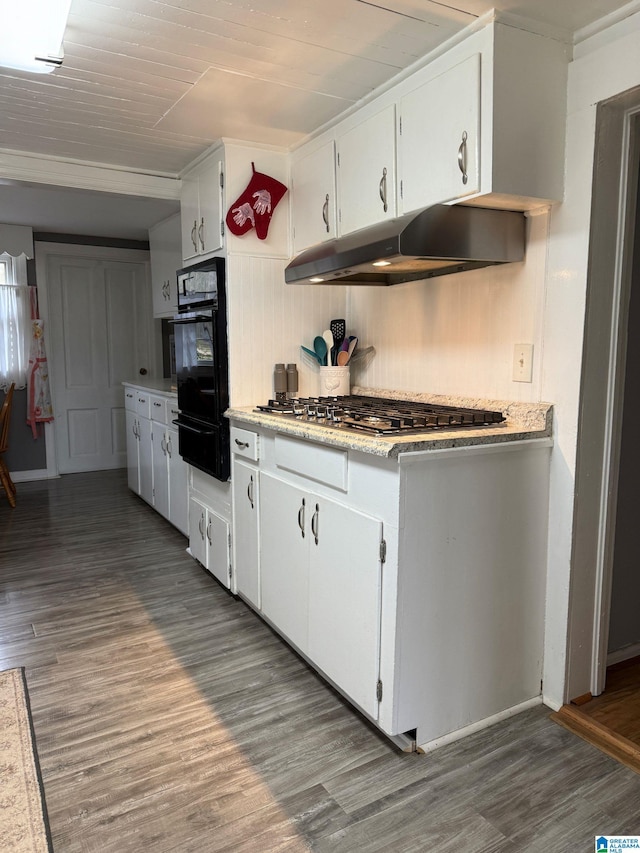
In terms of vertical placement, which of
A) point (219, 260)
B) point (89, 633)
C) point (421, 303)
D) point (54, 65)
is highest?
point (54, 65)

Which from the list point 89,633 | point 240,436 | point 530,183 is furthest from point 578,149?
point 89,633

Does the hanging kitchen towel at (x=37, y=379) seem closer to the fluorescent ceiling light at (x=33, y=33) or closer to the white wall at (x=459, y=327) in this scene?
the white wall at (x=459, y=327)

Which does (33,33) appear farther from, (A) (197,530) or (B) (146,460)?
(B) (146,460)

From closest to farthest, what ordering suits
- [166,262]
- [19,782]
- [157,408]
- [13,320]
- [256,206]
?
[19,782], [256,206], [157,408], [166,262], [13,320]

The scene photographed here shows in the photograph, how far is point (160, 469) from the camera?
4086 millimetres

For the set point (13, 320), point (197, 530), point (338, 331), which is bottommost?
point (197, 530)

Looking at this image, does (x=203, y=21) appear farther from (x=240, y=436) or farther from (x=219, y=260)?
(x=240, y=436)

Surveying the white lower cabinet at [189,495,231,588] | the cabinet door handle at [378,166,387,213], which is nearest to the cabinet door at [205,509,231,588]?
the white lower cabinet at [189,495,231,588]

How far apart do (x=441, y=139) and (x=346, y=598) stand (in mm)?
1482

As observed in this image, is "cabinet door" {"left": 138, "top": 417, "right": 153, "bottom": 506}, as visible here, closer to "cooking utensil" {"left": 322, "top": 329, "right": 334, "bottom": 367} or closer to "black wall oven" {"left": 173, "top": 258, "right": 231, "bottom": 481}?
"black wall oven" {"left": 173, "top": 258, "right": 231, "bottom": 481}

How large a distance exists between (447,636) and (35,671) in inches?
61.8

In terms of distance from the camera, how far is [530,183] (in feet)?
5.97

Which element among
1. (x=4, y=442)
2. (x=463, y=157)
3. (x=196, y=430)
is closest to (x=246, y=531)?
(x=196, y=430)

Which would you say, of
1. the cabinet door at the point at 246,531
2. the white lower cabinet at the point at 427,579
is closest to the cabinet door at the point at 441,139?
the white lower cabinet at the point at 427,579
